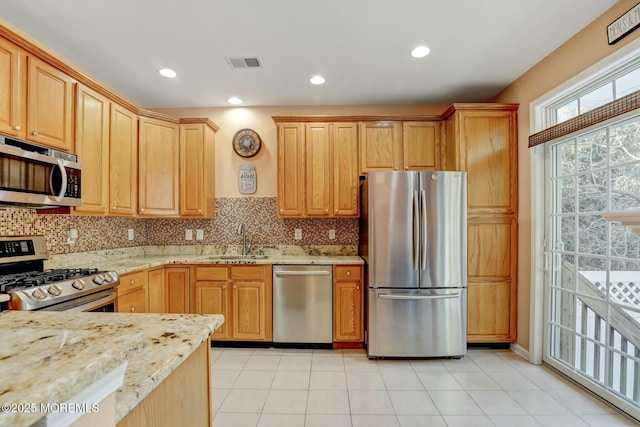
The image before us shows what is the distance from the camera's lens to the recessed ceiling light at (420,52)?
8.19 feet

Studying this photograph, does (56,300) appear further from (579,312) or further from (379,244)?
(579,312)

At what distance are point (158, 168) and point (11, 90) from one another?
4.52 feet

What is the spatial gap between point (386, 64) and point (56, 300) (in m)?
3.07

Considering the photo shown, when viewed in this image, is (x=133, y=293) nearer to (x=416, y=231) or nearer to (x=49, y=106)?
(x=49, y=106)

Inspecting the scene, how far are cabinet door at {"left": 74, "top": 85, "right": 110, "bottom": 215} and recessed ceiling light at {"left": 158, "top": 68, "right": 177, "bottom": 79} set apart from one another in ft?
1.81

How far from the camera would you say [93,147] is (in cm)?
263

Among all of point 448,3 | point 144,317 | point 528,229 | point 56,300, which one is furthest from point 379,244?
point 56,300

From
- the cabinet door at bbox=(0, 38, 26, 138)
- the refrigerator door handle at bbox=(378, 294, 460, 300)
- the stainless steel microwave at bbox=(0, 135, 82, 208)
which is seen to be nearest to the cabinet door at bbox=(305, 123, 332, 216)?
the refrigerator door handle at bbox=(378, 294, 460, 300)

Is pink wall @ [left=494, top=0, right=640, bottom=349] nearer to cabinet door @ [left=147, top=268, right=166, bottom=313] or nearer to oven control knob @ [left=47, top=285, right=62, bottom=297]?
cabinet door @ [left=147, top=268, right=166, bottom=313]

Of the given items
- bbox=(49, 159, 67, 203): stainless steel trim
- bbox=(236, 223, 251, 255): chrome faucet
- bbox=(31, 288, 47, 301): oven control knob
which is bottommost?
bbox=(31, 288, 47, 301): oven control knob

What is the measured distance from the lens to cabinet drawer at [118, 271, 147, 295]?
2.52m

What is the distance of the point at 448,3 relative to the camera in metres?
2.00

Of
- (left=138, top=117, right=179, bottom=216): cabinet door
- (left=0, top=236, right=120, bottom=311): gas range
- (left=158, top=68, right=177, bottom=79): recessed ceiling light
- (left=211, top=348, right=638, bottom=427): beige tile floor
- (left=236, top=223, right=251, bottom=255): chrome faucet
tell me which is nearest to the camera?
(left=0, top=236, right=120, bottom=311): gas range

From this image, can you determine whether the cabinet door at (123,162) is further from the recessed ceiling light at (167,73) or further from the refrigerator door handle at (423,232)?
the refrigerator door handle at (423,232)
